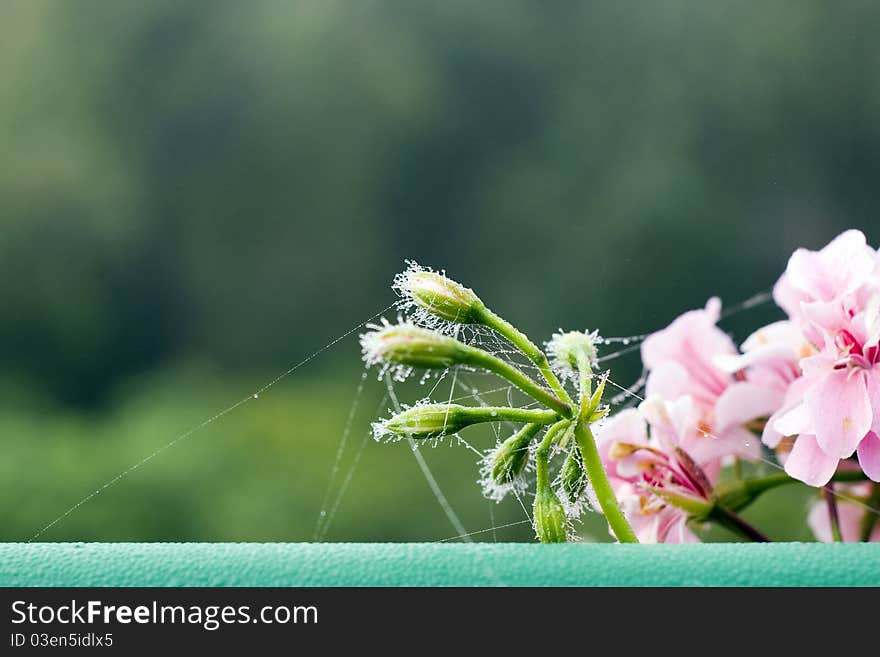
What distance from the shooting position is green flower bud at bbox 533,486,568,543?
26cm

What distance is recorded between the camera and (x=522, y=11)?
448cm

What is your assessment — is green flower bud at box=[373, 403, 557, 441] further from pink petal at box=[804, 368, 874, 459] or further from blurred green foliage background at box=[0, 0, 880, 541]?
blurred green foliage background at box=[0, 0, 880, 541]

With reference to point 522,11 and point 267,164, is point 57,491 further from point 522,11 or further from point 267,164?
point 522,11

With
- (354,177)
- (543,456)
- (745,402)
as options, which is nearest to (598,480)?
(543,456)

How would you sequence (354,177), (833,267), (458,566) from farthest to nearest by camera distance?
(354,177) → (833,267) → (458,566)

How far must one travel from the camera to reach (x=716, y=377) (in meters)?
0.38

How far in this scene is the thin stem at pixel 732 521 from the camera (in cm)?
34

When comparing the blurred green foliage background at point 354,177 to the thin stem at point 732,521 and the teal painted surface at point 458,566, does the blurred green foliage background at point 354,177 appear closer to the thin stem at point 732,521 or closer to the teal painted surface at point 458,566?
the thin stem at point 732,521

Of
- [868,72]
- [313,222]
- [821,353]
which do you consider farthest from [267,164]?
[821,353]

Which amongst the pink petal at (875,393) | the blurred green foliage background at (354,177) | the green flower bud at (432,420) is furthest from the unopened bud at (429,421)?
the blurred green foliage background at (354,177)

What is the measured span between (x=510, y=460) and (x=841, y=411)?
0.08m

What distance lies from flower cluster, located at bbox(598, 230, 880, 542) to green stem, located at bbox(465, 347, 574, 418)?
0.22 feet

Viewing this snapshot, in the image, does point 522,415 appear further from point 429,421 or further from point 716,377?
point 716,377
